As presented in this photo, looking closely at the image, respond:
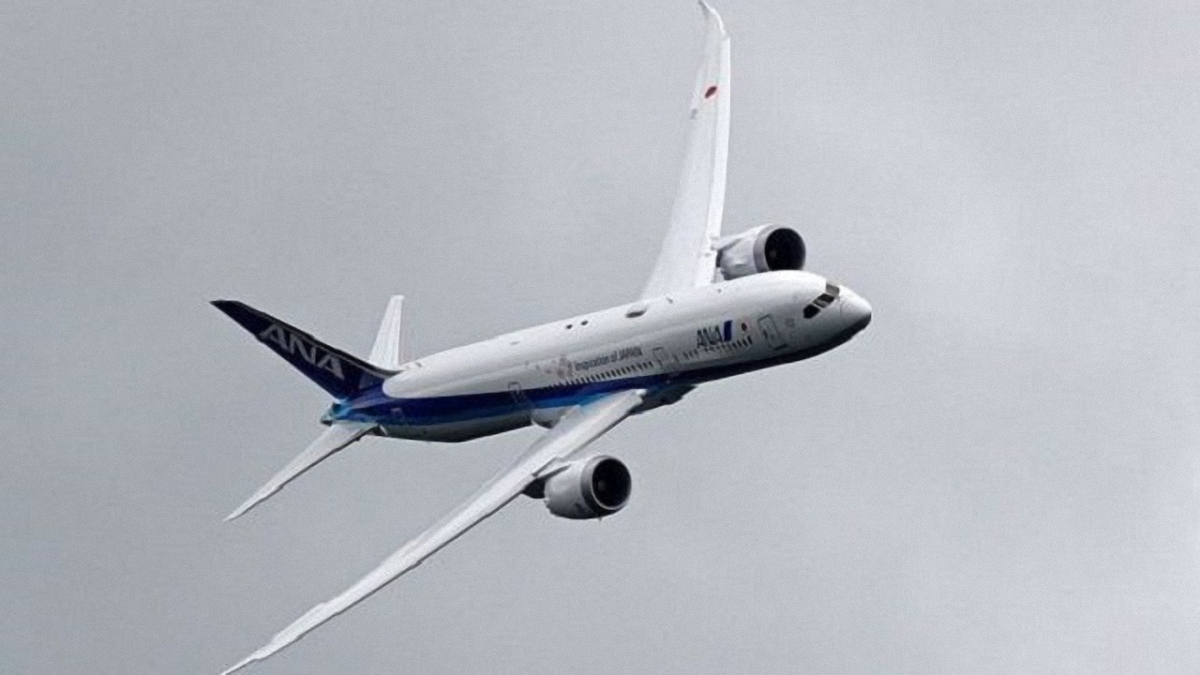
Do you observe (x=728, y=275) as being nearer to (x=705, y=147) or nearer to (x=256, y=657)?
(x=705, y=147)

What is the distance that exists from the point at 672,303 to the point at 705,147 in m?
23.1

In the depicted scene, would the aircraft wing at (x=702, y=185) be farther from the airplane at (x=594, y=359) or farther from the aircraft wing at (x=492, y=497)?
the aircraft wing at (x=492, y=497)

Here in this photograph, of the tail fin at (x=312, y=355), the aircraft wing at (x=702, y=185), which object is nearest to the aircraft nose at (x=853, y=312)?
the aircraft wing at (x=702, y=185)

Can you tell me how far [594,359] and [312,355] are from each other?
20.5m

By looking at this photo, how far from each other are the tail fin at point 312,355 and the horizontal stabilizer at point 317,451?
1.74 meters

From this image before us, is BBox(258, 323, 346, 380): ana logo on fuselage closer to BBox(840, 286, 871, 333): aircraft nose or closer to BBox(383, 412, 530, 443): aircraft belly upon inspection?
BBox(383, 412, 530, 443): aircraft belly

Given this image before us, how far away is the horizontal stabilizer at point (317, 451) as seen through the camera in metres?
156

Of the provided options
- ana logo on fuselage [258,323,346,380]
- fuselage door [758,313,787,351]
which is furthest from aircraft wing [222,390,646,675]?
ana logo on fuselage [258,323,346,380]

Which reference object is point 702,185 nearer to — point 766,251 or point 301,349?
point 766,251

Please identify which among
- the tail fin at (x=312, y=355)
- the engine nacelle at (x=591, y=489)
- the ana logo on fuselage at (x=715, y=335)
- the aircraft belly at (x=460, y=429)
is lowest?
the engine nacelle at (x=591, y=489)

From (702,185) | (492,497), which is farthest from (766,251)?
(492,497)

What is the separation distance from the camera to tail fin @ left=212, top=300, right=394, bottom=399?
161125 mm

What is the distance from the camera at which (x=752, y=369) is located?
5625 inches

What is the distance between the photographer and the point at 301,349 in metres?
163
